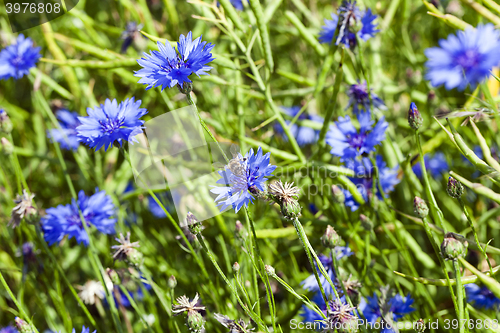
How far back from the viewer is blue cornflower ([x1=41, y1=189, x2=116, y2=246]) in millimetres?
1163

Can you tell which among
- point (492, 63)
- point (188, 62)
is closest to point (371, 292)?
point (188, 62)

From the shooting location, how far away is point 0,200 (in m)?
1.52

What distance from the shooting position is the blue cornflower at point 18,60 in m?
1.37

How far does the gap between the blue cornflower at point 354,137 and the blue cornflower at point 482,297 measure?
0.45 meters

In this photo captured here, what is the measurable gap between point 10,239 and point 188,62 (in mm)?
1107

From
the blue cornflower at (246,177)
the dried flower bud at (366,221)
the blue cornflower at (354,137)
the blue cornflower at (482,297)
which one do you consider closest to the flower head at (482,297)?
the blue cornflower at (482,297)

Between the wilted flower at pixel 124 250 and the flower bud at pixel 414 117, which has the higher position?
the flower bud at pixel 414 117

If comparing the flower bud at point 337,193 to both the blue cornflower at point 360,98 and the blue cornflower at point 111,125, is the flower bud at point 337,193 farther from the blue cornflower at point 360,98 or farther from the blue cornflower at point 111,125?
the blue cornflower at point 111,125

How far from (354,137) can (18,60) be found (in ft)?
3.98

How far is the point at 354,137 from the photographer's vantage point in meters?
1.13

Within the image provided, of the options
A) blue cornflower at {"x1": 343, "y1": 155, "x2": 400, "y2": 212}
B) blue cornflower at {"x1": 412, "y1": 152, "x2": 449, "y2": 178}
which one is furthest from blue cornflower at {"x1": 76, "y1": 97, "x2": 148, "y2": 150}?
blue cornflower at {"x1": 412, "y1": 152, "x2": 449, "y2": 178}

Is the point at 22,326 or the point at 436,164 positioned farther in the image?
the point at 436,164

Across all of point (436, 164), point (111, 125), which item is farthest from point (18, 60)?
point (436, 164)

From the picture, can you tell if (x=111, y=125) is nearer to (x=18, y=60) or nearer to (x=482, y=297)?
(x=18, y=60)
